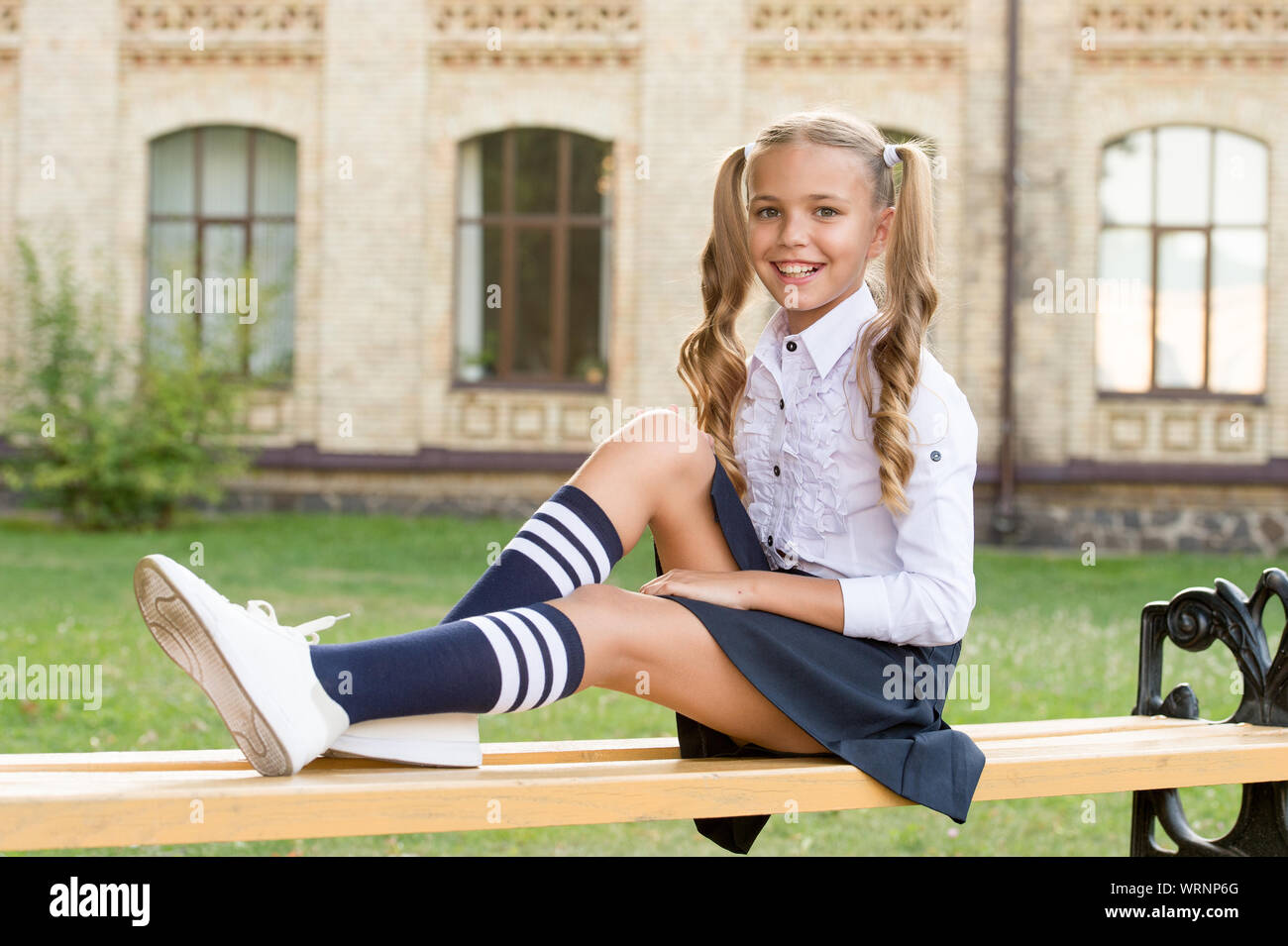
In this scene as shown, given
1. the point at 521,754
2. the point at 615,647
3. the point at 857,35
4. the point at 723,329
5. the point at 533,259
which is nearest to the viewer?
the point at 615,647

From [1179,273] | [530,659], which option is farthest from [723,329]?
[1179,273]

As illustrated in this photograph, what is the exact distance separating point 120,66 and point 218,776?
549 inches

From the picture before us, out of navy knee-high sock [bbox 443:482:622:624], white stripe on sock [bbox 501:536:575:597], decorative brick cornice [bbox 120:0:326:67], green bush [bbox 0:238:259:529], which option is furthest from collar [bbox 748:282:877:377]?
decorative brick cornice [bbox 120:0:326:67]

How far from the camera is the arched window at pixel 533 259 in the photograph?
47.9 ft

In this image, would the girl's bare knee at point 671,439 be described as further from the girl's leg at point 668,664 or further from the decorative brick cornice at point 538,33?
the decorative brick cornice at point 538,33

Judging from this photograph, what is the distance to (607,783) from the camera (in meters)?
2.28

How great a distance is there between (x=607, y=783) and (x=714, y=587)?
43cm

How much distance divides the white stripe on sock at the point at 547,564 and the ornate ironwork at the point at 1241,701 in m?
1.48

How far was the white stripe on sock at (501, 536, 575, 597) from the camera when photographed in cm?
247

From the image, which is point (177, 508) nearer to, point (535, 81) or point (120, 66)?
point (120, 66)

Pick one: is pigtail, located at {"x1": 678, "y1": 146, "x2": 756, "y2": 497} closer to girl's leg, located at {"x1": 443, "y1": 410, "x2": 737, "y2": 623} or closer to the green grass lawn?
girl's leg, located at {"x1": 443, "y1": 410, "x2": 737, "y2": 623}

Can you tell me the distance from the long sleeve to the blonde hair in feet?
0.11

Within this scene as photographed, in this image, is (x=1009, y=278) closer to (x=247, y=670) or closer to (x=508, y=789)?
(x=508, y=789)

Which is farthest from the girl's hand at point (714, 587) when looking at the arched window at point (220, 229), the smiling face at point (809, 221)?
the arched window at point (220, 229)
